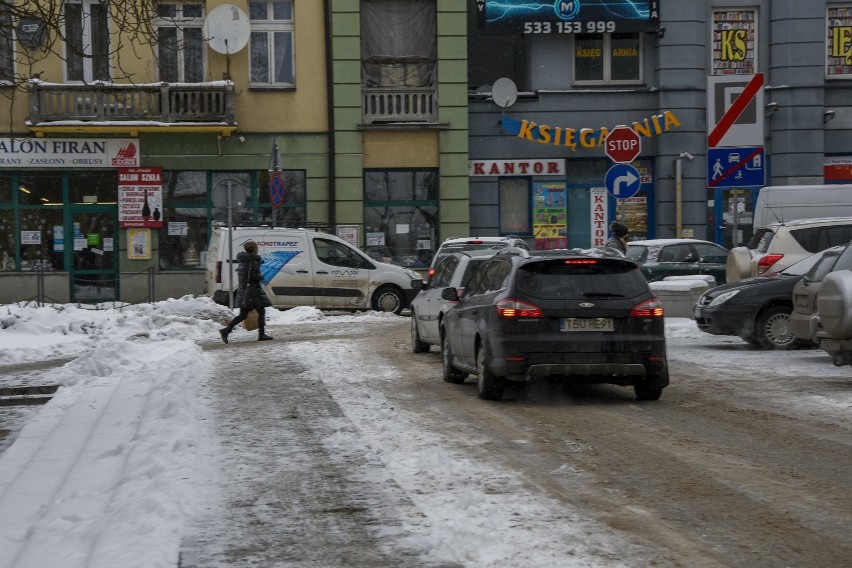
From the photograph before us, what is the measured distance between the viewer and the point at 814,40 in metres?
32.3

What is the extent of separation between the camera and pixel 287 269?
27.3 meters

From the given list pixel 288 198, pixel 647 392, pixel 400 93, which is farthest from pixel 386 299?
pixel 647 392

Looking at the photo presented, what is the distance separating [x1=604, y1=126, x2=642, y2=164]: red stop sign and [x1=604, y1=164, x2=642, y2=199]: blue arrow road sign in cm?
22

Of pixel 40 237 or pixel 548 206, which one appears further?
pixel 548 206

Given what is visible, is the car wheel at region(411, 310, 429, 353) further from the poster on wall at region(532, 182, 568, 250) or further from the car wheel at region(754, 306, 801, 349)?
the poster on wall at region(532, 182, 568, 250)

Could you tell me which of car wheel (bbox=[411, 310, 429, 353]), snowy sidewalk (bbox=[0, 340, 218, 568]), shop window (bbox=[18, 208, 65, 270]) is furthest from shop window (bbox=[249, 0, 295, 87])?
snowy sidewalk (bbox=[0, 340, 218, 568])

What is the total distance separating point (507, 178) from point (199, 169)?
7796 millimetres

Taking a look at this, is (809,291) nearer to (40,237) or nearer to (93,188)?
(93,188)

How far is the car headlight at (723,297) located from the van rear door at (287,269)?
11.5m

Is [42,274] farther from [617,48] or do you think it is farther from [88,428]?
[88,428]

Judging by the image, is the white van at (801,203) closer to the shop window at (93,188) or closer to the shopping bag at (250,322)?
the shopping bag at (250,322)

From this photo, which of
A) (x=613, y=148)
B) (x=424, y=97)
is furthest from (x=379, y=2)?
(x=613, y=148)

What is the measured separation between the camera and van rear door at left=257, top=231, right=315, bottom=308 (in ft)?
89.4

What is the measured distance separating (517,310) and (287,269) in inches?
625
